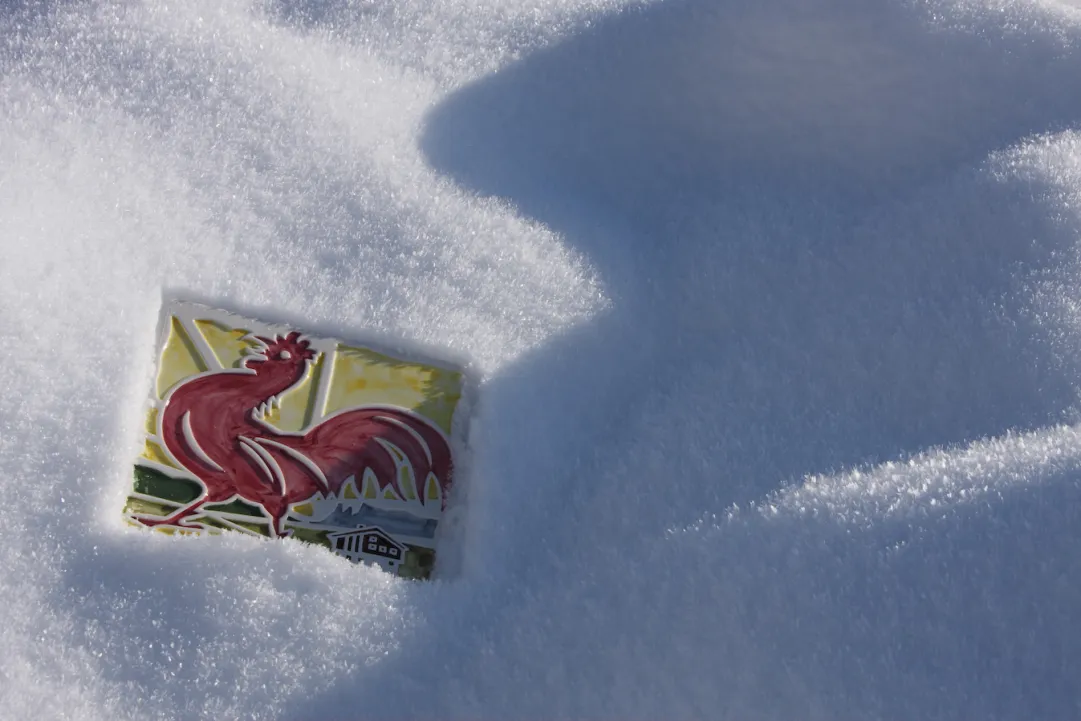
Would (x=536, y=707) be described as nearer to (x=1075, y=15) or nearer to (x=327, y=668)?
(x=327, y=668)

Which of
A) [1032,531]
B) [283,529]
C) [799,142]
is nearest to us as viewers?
[1032,531]

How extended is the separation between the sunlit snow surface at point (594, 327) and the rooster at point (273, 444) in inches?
1.4

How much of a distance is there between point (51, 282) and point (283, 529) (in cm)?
27

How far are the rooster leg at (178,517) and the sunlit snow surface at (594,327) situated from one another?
0.02 metres

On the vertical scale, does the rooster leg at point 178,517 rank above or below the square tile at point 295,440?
below

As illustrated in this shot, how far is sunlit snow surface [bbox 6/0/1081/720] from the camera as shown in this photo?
59 cm

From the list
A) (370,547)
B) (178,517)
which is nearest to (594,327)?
(370,547)

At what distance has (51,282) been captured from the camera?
0.73m

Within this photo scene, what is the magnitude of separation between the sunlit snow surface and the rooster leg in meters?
0.02

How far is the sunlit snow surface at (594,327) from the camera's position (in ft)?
1.95

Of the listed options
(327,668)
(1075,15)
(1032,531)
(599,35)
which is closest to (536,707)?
(327,668)

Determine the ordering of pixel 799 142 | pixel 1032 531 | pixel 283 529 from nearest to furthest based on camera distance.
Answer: pixel 1032 531 < pixel 283 529 < pixel 799 142

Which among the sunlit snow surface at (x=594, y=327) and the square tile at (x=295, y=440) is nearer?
the sunlit snow surface at (x=594, y=327)

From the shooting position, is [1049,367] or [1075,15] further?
[1075,15]
